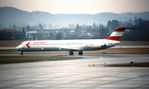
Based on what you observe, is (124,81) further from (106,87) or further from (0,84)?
(0,84)

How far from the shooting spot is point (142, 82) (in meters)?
24.2

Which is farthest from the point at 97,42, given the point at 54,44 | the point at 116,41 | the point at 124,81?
the point at 124,81

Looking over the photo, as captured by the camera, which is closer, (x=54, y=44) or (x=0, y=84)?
(x=0, y=84)

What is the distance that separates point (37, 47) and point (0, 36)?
122 meters

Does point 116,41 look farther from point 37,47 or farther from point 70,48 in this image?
point 37,47

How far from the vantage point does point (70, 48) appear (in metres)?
76.4

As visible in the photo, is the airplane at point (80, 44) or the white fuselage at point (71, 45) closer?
the white fuselage at point (71, 45)

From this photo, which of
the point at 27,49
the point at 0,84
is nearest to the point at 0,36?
Result: the point at 27,49

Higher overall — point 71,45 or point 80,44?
point 80,44

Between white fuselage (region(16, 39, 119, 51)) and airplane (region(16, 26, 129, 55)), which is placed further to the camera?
airplane (region(16, 26, 129, 55))

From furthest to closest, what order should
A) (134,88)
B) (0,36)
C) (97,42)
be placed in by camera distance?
(0,36), (97,42), (134,88)

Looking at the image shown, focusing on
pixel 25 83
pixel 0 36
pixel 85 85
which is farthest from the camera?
pixel 0 36

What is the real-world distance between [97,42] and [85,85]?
171 ft

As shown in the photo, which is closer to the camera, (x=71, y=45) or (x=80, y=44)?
(x=80, y=44)
